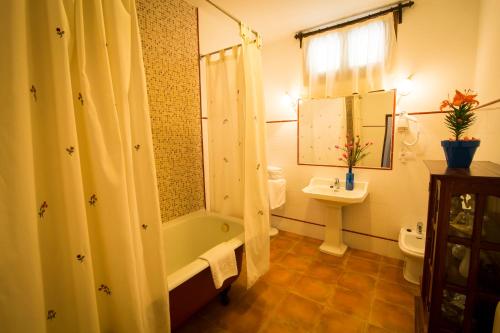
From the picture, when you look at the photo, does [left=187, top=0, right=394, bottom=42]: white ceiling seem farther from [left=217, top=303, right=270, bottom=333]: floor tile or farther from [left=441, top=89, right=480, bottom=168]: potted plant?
[left=217, top=303, right=270, bottom=333]: floor tile

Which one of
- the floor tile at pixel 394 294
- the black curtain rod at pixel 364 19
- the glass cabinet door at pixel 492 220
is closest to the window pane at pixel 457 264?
→ the glass cabinet door at pixel 492 220

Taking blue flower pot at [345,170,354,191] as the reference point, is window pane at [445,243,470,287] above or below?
below

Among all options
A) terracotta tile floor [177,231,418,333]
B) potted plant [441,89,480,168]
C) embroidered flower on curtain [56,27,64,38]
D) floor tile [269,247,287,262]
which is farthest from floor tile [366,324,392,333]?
embroidered flower on curtain [56,27,64,38]

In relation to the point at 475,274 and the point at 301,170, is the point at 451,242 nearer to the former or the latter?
the point at 475,274

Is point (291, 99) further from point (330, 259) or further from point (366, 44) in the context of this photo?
point (330, 259)

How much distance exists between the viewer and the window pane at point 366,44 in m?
2.31

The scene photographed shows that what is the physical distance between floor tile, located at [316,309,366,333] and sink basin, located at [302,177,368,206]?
1053 mm

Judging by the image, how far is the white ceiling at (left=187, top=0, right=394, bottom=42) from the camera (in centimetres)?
219

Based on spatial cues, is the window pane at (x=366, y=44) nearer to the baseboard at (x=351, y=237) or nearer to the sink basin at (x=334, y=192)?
the sink basin at (x=334, y=192)

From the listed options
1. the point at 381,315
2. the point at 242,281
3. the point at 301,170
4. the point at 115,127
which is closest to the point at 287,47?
the point at 301,170

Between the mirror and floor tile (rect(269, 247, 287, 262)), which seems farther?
floor tile (rect(269, 247, 287, 262))

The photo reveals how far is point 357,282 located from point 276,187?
1.32m

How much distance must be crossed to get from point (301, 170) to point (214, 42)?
189 cm

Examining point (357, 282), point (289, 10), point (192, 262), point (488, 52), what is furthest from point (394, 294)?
point (289, 10)
